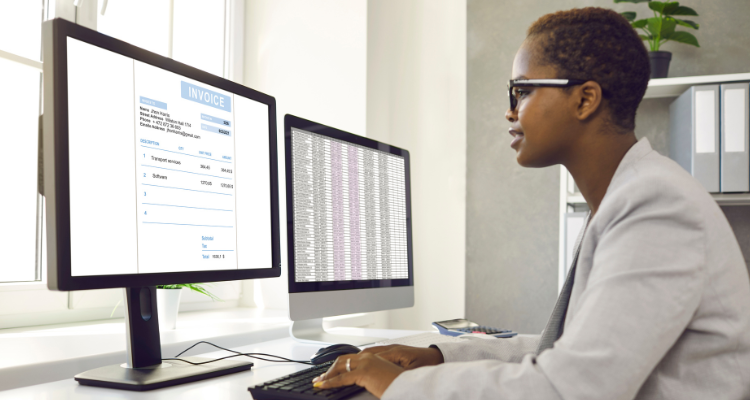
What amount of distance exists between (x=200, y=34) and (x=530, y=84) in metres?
1.61

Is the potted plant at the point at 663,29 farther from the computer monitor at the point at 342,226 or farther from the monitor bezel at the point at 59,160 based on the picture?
the monitor bezel at the point at 59,160

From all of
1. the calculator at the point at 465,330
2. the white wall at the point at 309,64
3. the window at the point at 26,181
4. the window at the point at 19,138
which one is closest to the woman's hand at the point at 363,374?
the calculator at the point at 465,330

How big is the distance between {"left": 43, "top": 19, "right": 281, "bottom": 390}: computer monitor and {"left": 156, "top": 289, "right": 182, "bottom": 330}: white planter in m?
0.45

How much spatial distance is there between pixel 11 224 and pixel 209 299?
69 centimetres

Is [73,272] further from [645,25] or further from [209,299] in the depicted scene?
[645,25]

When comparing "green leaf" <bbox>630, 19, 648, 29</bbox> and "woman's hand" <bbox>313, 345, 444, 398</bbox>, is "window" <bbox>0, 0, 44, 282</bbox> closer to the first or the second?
"woman's hand" <bbox>313, 345, 444, 398</bbox>

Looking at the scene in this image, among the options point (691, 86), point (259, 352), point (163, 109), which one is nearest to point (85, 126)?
point (163, 109)

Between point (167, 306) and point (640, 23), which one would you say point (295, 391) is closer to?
point (167, 306)

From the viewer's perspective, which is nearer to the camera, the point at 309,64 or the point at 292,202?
the point at 292,202

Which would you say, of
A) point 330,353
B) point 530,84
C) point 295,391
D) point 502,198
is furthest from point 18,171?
point 502,198

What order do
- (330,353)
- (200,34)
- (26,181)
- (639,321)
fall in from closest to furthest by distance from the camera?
(639,321), (330,353), (26,181), (200,34)

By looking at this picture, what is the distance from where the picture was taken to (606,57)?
0.79 meters

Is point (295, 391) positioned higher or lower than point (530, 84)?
lower

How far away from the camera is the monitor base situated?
0.77m
